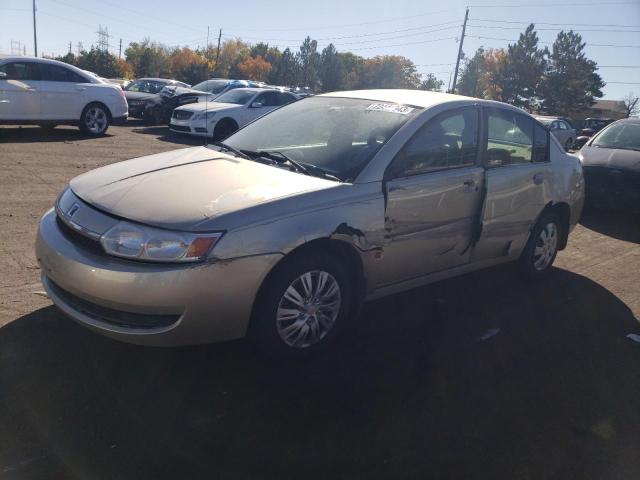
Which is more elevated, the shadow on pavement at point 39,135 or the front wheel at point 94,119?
the front wheel at point 94,119

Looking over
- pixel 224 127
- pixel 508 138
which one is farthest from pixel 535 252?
pixel 224 127

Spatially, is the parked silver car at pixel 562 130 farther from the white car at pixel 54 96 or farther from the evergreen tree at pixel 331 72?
the evergreen tree at pixel 331 72

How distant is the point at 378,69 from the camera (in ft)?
275

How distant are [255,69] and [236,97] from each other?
79087mm

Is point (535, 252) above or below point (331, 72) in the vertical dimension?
below

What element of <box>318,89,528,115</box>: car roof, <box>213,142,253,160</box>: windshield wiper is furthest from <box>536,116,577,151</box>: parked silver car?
<box>213,142,253,160</box>: windshield wiper

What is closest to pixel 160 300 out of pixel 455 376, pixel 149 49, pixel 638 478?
pixel 455 376

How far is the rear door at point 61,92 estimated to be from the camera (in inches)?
460

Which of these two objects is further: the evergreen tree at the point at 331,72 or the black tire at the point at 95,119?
the evergreen tree at the point at 331,72

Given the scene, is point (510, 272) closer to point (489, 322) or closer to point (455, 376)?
point (489, 322)

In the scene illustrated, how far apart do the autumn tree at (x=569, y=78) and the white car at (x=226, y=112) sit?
6125 centimetres

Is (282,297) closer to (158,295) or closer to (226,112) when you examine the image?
(158,295)

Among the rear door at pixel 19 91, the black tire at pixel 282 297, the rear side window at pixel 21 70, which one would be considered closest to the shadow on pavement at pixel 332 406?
the black tire at pixel 282 297

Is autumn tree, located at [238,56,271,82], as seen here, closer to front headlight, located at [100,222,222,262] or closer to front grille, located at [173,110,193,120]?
front grille, located at [173,110,193,120]
